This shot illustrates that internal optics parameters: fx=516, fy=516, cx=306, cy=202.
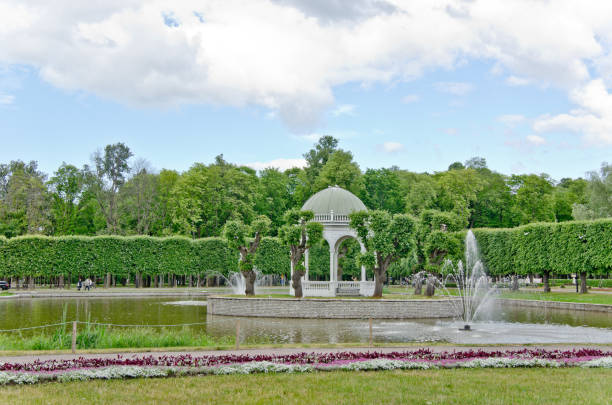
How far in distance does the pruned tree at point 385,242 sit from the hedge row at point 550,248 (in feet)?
59.4

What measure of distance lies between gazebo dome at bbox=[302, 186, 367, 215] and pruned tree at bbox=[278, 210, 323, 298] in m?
6.47

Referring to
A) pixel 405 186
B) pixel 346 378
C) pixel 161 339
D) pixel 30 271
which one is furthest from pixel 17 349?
pixel 405 186

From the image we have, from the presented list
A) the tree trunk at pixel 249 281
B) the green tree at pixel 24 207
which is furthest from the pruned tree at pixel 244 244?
the green tree at pixel 24 207

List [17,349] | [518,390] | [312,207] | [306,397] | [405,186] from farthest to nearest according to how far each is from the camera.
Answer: [405,186], [312,207], [17,349], [518,390], [306,397]

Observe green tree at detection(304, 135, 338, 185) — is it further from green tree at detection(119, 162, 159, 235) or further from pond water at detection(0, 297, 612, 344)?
pond water at detection(0, 297, 612, 344)

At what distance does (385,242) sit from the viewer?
3269 centimetres

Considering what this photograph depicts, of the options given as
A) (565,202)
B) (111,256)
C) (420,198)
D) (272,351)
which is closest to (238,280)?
(111,256)

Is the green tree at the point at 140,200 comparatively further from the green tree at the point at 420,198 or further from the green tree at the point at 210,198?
the green tree at the point at 420,198

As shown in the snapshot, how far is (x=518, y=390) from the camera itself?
33.6 ft

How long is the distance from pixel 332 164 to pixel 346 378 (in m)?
52.9

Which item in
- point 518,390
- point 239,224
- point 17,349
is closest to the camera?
point 518,390

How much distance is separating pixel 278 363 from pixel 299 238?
2086 centimetres

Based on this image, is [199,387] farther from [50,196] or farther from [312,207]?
[50,196]

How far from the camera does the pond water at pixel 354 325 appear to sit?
66.1ft
